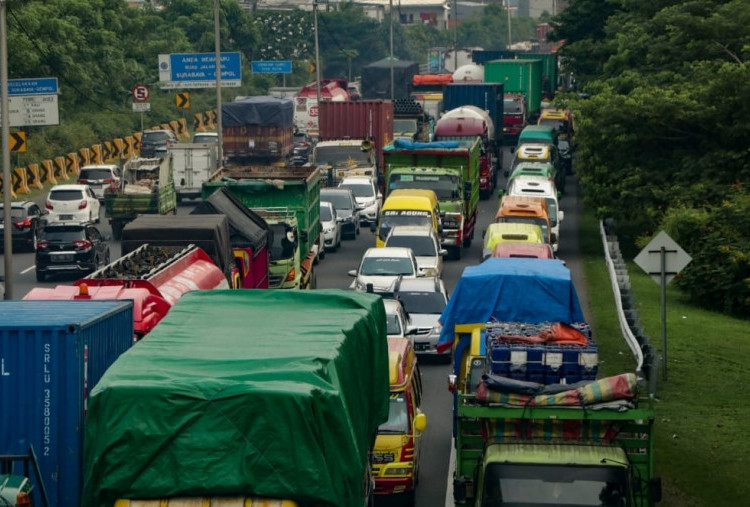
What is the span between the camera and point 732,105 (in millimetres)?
36969

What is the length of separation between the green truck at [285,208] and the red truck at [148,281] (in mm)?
5756

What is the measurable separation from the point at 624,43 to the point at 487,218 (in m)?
8.36

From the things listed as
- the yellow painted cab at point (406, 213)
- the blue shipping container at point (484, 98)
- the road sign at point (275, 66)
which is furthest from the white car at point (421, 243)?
the road sign at point (275, 66)

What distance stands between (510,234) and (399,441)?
1773 cm

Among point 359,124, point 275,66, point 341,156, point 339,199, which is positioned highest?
point 275,66

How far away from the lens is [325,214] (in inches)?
1706

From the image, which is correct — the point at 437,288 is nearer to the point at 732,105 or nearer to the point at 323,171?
Result: the point at 732,105

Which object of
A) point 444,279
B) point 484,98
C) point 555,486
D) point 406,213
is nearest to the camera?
point 555,486

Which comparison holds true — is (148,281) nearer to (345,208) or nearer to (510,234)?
(510,234)

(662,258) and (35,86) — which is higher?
(35,86)

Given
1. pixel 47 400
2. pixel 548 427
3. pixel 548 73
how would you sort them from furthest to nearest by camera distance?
1. pixel 548 73
2. pixel 548 427
3. pixel 47 400

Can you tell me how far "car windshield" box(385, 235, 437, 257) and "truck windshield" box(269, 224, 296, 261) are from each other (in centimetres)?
483

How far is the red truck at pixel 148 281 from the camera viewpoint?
1866 cm

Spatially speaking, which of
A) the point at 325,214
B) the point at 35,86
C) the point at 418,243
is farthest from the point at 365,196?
the point at 418,243
